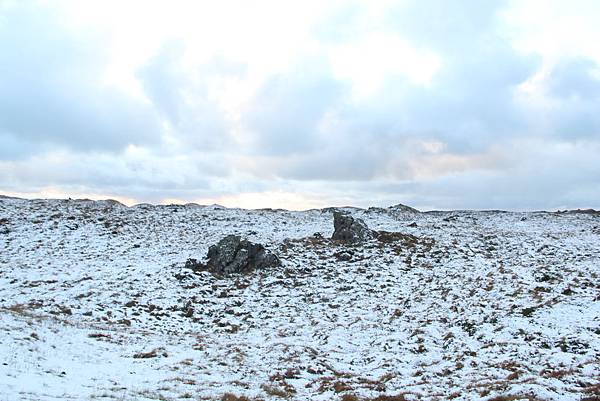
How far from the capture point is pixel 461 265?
3012 centimetres

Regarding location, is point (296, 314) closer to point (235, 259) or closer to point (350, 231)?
point (235, 259)

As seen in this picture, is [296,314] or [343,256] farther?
[343,256]

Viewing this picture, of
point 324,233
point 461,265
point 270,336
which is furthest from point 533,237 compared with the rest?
point 270,336

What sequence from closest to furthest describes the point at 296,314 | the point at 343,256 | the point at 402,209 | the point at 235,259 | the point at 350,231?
the point at 296,314, the point at 235,259, the point at 343,256, the point at 350,231, the point at 402,209

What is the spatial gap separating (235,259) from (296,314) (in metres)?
8.38

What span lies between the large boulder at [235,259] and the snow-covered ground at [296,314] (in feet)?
3.46

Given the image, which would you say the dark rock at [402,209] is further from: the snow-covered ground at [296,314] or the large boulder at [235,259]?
the large boulder at [235,259]

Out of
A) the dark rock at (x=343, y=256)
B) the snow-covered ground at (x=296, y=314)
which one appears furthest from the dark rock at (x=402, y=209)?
the dark rock at (x=343, y=256)

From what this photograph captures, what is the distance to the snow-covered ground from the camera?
1373cm

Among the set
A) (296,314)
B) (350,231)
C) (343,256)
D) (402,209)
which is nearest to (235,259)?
(343,256)

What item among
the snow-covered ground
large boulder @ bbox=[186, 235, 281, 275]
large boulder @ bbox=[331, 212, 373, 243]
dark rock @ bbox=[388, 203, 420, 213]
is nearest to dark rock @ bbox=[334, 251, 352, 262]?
the snow-covered ground

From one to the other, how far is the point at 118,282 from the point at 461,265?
73.0ft

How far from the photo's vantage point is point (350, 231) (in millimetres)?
36406

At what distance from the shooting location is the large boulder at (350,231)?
119 ft
